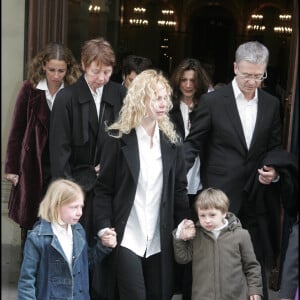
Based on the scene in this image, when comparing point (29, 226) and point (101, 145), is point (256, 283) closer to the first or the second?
point (101, 145)

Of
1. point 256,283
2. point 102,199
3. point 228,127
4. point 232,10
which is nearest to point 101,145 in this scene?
point 102,199

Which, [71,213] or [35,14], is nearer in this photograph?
[71,213]

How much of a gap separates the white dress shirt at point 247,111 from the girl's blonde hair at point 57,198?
1.08 m

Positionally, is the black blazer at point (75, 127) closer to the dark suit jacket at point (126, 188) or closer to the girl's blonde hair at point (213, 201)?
the dark suit jacket at point (126, 188)

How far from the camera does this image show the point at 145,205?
11.8 ft

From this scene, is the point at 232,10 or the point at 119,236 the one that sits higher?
the point at 232,10

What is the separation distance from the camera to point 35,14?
16.0ft

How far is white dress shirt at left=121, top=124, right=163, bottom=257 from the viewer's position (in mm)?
3605

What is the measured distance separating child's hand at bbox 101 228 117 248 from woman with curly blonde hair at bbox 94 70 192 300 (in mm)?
64

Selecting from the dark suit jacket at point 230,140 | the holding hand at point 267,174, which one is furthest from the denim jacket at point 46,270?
the holding hand at point 267,174

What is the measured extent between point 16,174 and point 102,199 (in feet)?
3.24

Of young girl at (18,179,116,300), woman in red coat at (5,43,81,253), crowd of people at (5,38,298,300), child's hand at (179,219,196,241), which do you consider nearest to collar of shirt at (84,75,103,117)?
crowd of people at (5,38,298,300)

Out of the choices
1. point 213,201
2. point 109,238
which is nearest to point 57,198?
point 109,238

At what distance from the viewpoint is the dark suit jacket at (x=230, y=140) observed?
393cm
